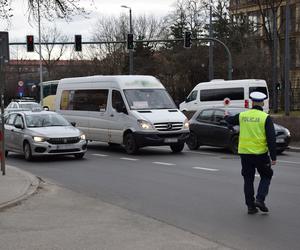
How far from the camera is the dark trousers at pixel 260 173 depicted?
8.19 m

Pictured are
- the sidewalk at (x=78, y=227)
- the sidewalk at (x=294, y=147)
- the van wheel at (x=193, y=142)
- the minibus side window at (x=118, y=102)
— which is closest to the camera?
the sidewalk at (x=78, y=227)

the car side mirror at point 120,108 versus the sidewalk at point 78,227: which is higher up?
the car side mirror at point 120,108

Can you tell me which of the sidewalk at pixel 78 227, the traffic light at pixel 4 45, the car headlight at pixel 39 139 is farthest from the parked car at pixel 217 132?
the sidewalk at pixel 78 227

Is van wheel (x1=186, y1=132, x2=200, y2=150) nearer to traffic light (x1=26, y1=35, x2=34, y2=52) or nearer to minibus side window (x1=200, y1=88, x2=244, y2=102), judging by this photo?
minibus side window (x1=200, y1=88, x2=244, y2=102)

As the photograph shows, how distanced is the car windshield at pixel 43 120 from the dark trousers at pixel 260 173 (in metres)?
9.64

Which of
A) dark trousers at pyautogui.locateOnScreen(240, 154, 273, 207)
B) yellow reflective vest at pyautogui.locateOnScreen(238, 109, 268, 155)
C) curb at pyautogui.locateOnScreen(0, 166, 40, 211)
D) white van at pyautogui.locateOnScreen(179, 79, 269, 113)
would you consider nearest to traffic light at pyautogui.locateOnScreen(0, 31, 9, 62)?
curb at pyautogui.locateOnScreen(0, 166, 40, 211)

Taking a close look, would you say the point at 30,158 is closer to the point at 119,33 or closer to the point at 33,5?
the point at 33,5

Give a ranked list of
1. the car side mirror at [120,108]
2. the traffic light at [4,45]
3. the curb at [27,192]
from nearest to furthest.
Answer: the curb at [27,192] < the traffic light at [4,45] < the car side mirror at [120,108]

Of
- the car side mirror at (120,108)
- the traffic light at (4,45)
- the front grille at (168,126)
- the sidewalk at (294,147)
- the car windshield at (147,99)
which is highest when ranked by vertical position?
the traffic light at (4,45)

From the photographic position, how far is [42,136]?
15.9m

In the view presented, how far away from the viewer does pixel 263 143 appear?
8.17m

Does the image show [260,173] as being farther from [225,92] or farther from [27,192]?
[225,92]

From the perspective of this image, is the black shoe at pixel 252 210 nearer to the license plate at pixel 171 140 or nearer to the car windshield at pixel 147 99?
the license plate at pixel 171 140

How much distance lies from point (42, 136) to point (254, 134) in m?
8.87
